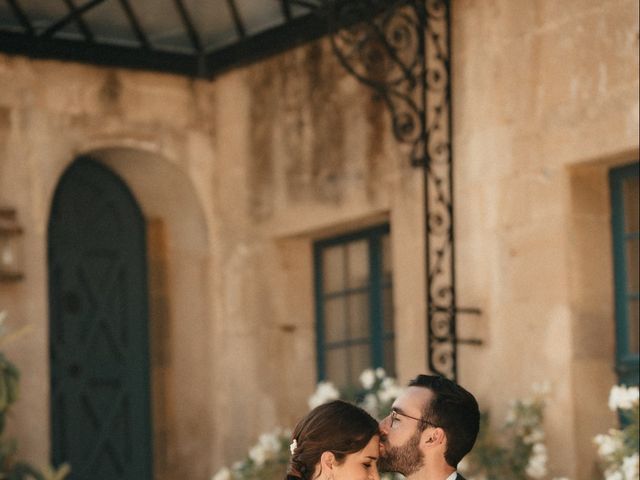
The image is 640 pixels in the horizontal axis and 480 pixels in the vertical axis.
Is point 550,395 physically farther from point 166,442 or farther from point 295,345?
point 166,442

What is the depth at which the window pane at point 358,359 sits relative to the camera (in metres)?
10.2

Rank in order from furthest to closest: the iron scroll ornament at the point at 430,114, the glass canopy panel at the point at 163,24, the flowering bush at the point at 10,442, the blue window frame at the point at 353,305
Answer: the glass canopy panel at the point at 163,24, the blue window frame at the point at 353,305, the flowering bush at the point at 10,442, the iron scroll ornament at the point at 430,114

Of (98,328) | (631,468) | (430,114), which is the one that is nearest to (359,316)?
(430,114)

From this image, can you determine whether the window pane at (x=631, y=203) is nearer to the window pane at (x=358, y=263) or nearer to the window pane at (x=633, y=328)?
the window pane at (x=633, y=328)

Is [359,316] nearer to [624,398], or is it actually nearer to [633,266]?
[633,266]

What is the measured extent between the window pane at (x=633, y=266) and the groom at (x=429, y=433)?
3594mm

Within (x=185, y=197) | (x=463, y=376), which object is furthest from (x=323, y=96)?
(x=463, y=376)

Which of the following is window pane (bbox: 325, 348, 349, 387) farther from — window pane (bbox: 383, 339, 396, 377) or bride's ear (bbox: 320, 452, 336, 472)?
bride's ear (bbox: 320, 452, 336, 472)

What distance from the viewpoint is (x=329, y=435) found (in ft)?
15.0

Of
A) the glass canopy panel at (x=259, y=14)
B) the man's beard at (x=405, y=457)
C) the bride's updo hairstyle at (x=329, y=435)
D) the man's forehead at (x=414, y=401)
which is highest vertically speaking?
the glass canopy panel at (x=259, y=14)

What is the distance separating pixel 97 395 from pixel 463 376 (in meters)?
3.23

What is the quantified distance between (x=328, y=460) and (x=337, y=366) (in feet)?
19.6

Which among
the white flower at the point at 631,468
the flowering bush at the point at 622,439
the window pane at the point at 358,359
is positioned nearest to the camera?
the white flower at the point at 631,468

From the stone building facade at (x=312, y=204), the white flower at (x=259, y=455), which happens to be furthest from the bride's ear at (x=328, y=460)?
the white flower at (x=259, y=455)
